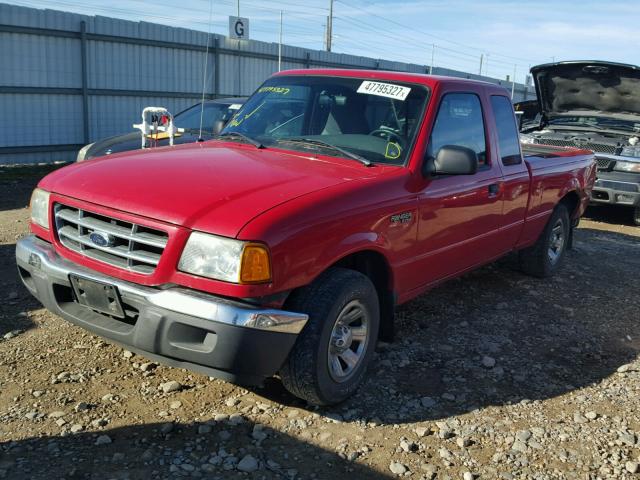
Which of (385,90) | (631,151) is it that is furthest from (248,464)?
(631,151)

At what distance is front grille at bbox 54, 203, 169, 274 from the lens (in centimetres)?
305

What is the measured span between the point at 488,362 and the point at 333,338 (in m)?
1.45

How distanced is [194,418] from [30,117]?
35.2 ft

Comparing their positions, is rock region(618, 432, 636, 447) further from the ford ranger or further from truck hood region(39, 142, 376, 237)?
the ford ranger

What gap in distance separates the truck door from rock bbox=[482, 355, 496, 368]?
644 mm

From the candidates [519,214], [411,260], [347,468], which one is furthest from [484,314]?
[347,468]

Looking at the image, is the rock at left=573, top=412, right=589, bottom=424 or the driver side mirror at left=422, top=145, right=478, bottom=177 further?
the driver side mirror at left=422, top=145, right=478, bottom=177

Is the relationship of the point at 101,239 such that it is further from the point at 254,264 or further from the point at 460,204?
the point at 460,204

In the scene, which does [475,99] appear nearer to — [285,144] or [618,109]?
[285,144]

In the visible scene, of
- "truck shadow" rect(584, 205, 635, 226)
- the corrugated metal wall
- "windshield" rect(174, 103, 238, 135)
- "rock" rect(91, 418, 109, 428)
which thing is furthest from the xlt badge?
the corrugated metal wall

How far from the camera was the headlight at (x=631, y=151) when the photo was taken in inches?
369

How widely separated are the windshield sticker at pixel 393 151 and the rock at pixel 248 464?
2.03 metres

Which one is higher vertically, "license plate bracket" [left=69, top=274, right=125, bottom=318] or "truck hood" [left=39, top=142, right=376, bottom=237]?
"truck hood" [left=39, top=142, right=376, bottom=237]

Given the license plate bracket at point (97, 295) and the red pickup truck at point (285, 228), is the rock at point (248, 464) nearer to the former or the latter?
the red pickup truck at point (285, 228)
